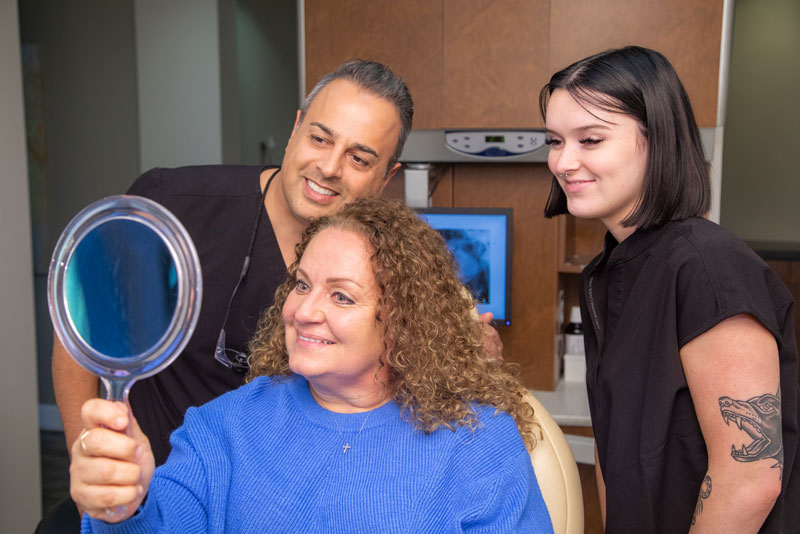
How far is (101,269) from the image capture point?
0.85 metres

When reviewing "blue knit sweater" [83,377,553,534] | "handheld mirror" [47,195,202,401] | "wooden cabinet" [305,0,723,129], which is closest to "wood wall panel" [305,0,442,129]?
"wooden cabinet" [305,0,723,129]

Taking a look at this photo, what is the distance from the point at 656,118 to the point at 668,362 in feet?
1.36

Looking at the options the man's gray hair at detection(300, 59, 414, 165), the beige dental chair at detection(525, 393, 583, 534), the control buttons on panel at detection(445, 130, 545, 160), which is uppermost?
the man's gray hair at detection(300, 59, 414, 165)

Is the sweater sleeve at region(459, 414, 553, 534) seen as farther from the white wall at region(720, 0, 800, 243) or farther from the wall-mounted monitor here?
the white wall at region(720, 0, 800, 243)

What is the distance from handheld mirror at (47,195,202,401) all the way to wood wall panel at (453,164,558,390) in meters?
2.06

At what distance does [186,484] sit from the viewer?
1.28 m

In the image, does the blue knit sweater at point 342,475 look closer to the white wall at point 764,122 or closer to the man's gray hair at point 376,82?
the man's gray hair at point 376,82

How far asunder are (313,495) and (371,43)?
1.97 meters

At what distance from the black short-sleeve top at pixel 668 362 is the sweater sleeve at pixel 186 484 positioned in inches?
28.4

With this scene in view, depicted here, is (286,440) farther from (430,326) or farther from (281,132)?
(281,132)

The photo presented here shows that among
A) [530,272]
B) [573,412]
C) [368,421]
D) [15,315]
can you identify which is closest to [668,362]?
[368,421]

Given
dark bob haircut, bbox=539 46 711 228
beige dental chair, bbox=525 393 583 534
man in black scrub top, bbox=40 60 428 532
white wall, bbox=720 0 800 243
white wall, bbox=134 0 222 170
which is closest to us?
dark bob haircut, bbox=539 46 711 228

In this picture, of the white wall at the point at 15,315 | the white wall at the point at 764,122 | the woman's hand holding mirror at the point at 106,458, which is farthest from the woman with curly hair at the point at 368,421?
the white wall at the point at 764,122

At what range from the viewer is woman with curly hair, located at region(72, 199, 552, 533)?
4.12ft
